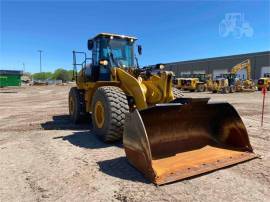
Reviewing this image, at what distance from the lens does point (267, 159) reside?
488 cm

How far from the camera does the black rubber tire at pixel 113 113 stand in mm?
5617

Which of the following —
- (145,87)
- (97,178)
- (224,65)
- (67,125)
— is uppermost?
(224,65)

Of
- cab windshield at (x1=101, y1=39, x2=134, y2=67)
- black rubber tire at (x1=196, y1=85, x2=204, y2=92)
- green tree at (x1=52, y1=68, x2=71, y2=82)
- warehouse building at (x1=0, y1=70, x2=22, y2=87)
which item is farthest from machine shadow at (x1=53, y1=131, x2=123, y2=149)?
green tree at (x1=52, y1=68, x2=71, y2=82)

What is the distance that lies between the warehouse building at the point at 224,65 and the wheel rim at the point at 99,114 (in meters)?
43.7

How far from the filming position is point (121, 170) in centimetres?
443

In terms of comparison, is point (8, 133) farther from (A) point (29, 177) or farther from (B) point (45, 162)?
(A) point (29, 177)

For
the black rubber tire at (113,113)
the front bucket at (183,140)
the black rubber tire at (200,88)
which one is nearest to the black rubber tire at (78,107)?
the black rubber tire at (113,113)

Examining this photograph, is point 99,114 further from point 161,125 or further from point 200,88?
point 200,88

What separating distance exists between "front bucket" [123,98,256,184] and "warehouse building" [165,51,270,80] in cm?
4360

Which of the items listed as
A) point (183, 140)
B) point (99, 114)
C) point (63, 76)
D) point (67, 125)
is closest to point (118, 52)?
point (99, 114)

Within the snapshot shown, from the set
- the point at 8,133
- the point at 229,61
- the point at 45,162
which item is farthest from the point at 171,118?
the point at 229,61

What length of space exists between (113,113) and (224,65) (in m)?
52.9

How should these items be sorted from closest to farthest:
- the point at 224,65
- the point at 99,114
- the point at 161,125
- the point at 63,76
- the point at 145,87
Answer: the point at 161,125 → the point at 99,114 → the point at 145,87 → the point at 224,65 → the point at 63,76

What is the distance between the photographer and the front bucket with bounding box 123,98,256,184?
4.07 meters
